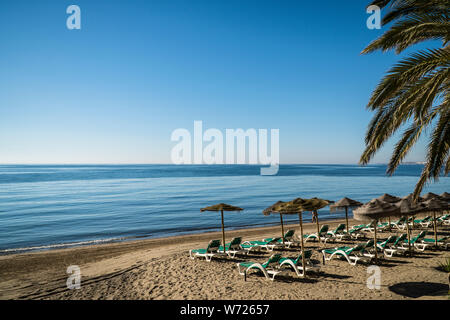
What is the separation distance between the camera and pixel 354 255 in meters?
9.66

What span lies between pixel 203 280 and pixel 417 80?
747 centimetres

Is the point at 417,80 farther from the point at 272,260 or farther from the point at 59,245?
the point at 59,245

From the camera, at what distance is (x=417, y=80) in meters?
6.24

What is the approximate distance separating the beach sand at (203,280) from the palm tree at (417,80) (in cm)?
247

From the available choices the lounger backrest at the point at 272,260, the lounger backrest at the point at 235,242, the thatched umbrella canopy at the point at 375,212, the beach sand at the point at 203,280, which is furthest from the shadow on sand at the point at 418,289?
the lounger backrest at the point at 235,242

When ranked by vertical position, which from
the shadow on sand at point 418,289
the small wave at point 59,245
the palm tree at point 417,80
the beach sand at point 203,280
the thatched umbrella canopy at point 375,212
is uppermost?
the palm tree at point 417,80

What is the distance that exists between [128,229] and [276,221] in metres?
11.6

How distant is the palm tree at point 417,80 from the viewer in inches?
217

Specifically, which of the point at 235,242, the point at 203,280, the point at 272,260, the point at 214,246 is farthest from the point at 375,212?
the point at 214,246

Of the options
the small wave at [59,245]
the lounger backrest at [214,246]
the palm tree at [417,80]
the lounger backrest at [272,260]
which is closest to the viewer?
the palm tree at [417,80]

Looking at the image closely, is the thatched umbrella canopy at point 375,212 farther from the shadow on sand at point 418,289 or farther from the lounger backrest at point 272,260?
the lounger backrest at point 272,260
